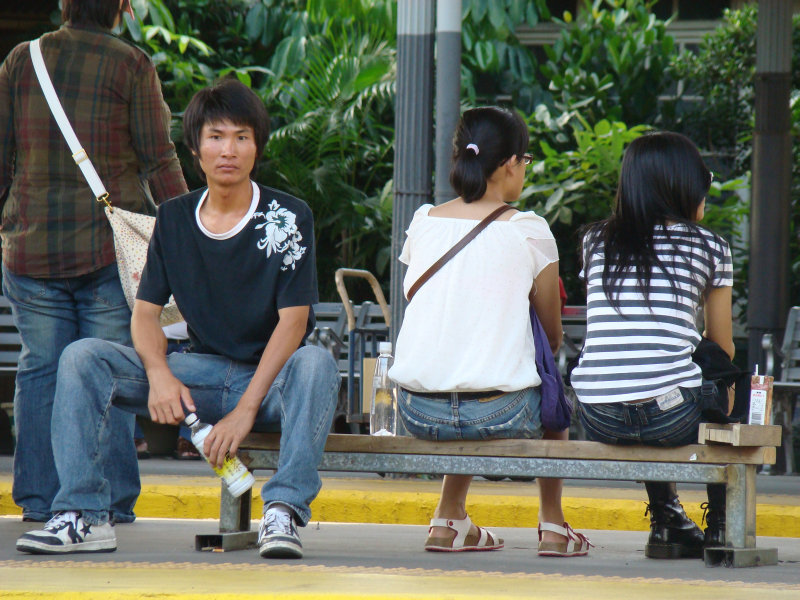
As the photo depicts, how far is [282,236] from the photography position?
389 centimetres

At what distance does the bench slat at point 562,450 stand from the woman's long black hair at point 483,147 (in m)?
0.81

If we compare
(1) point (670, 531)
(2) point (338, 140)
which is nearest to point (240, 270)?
(1) point (670, 531)

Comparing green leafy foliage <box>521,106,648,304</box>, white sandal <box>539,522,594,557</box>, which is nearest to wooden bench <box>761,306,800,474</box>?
green leafy foliage <box>521,106,648,304</box>

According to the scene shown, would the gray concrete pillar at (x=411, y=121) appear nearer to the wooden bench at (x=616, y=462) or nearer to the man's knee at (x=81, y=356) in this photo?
the wooden bench at (x=616, y=462)

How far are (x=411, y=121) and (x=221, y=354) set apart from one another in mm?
2895

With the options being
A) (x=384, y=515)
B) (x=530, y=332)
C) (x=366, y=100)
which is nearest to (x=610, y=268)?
(x=530, y=332)

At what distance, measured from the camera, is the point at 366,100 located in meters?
10.6

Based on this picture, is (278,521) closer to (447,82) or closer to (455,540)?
(455,540)

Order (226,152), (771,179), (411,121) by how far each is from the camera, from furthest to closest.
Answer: (771,179)
(411,121)
(226,152)

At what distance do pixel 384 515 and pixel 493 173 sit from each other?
7.51 feet

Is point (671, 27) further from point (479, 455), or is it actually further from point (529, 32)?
point (479, 455)

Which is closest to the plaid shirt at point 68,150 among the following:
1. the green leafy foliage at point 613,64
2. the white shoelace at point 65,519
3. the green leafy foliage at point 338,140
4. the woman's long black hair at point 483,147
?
the white shoelace at point 65,519

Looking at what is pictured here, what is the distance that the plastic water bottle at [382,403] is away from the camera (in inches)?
223

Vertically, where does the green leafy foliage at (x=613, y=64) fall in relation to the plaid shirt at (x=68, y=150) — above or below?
above
